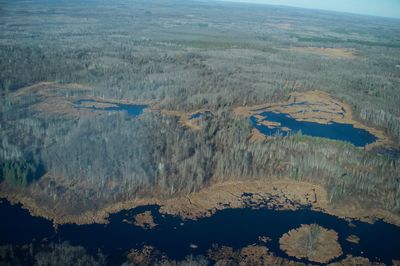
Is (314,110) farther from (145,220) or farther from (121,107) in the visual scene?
(145,220)

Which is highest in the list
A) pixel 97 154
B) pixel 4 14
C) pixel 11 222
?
pixel 4 14

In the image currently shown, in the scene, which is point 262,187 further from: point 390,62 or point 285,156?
point 390,62

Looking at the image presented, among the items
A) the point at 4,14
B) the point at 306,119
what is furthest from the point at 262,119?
the point at 4,14

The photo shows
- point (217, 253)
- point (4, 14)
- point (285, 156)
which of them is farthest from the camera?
point (4, 14)

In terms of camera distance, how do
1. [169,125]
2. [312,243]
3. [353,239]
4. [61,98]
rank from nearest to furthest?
[312,243] < [353,239] < [169,125] < [61,98]

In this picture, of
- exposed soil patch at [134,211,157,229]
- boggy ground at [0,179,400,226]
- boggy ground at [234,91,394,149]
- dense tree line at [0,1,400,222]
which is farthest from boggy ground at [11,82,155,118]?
exposed soil patch at [134,211,157,229]

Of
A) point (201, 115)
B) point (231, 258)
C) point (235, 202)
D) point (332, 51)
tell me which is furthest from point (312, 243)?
point (332, 51)
